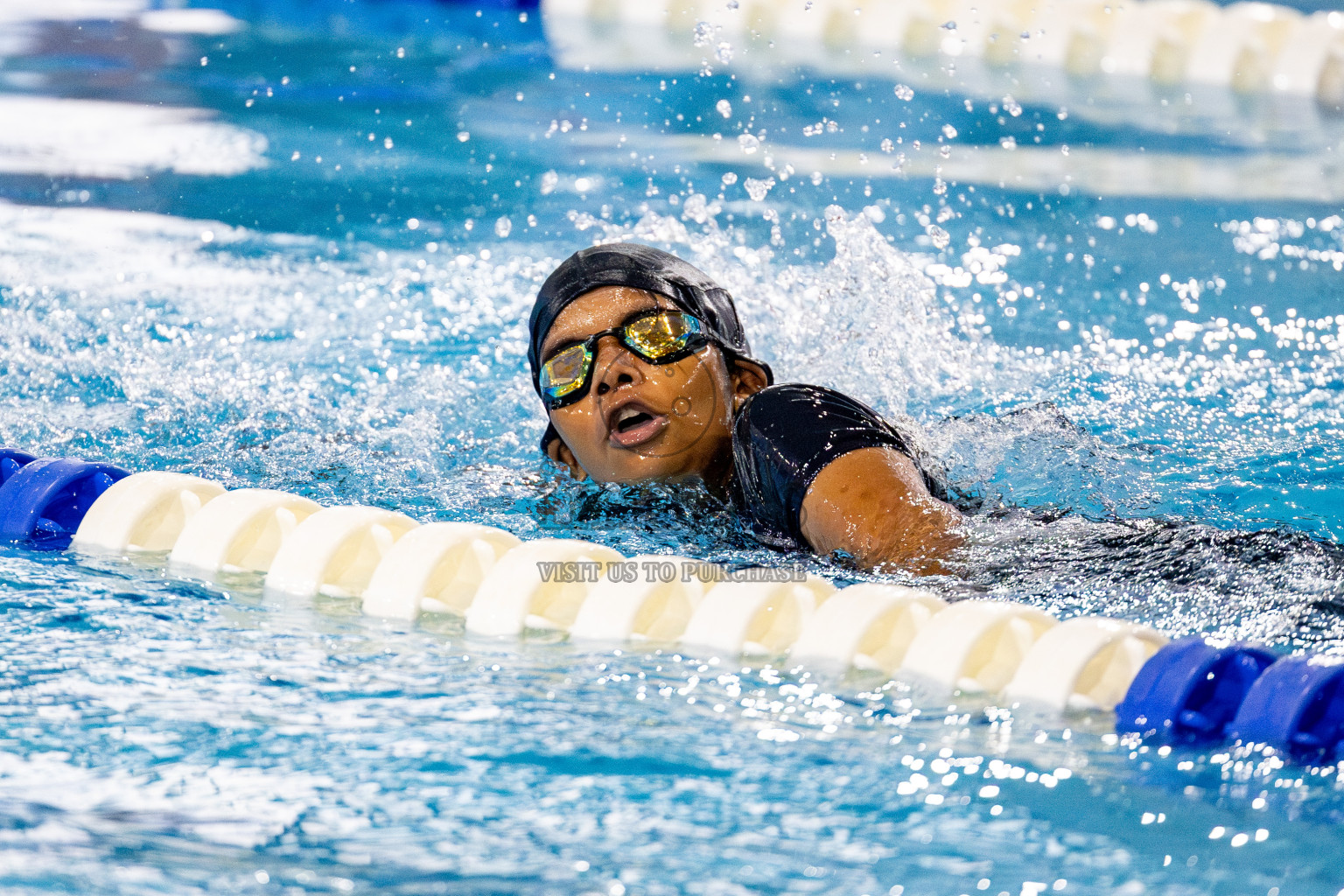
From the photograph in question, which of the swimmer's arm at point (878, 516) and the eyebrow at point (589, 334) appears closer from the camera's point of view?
the swimmer's arm at point (878, 516)

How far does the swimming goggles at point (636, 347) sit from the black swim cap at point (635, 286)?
6 cm

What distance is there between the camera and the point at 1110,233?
534 cm

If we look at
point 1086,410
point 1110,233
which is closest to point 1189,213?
point 1110,233

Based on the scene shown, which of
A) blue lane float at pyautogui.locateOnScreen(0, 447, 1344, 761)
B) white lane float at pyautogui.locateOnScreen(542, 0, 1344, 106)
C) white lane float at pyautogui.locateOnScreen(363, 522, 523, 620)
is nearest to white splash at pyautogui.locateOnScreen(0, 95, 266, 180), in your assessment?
white lane float at pyautogui.locateOnScreen(542, 0, 1344, 106)

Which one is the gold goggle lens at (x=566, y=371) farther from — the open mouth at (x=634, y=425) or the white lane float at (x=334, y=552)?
the white lane float at (x=334, y=552)

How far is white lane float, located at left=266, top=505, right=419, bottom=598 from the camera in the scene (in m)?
2.41

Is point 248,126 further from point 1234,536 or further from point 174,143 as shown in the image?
point 1234,536

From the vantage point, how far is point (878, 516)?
2.32 m

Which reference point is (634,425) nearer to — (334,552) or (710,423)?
(710,423)

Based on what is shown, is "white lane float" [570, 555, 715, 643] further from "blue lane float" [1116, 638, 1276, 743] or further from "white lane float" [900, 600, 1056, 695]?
"blue lane float" [1116, 638, 1276, 743]

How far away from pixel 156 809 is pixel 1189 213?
487cm

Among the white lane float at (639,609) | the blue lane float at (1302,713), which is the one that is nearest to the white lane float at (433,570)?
the white lane float at (639,609)

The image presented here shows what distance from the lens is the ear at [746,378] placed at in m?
2.89

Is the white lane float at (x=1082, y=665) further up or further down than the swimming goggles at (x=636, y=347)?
further down
